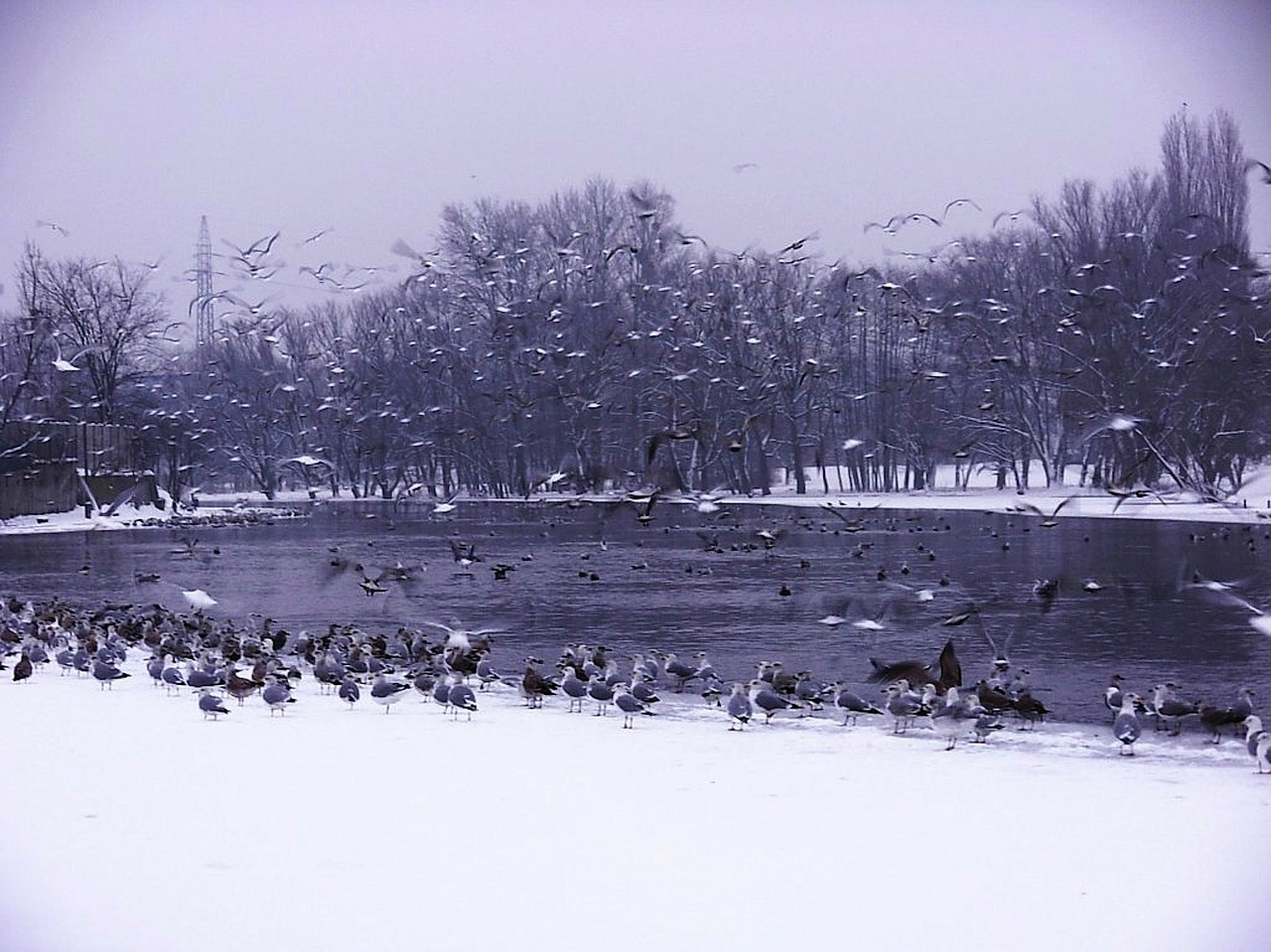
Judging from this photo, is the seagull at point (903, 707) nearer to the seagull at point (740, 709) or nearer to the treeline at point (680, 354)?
the seagull at point (740, 709)

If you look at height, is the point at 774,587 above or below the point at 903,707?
above

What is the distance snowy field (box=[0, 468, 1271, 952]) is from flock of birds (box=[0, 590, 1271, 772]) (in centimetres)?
47

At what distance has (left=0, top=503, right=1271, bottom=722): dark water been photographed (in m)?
14.7

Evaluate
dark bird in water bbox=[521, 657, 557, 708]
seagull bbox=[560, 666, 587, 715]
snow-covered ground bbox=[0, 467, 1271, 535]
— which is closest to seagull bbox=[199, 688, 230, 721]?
dark bird in water bbox=[521, 657, 557, 708]

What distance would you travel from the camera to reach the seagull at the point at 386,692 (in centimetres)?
1139

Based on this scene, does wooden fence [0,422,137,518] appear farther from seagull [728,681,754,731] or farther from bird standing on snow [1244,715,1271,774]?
bird standing on snow [1244,715,1271,774]

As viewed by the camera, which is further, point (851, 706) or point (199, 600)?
point (199, 600)

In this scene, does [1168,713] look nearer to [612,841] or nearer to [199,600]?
[612,841]

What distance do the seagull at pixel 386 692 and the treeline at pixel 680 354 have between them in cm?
2960

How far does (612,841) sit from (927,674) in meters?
6.28

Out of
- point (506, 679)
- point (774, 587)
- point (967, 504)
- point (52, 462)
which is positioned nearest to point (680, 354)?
point (967, 504)

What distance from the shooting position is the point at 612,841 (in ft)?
22.4

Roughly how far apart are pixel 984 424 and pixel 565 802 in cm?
4190

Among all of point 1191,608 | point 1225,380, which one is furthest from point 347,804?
point 1225,380
